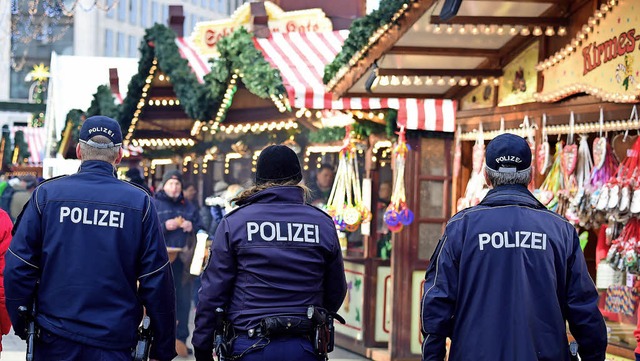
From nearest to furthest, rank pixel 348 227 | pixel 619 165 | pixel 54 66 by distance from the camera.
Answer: pixel 619 165 → pixel 348 227 → pixel 54 66

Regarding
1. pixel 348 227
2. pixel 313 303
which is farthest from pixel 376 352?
pixel 313 303

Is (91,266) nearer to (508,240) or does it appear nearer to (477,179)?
(508,240)

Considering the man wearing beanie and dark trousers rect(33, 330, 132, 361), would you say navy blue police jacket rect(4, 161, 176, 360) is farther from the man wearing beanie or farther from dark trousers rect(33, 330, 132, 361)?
the man wearing beanie

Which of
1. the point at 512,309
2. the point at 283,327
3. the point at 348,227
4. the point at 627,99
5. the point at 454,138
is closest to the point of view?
the point at 512,309

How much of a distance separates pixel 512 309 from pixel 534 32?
441cm

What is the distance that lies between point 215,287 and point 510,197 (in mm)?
1500

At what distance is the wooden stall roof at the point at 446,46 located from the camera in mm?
9133

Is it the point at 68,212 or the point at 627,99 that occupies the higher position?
the point at 627,99

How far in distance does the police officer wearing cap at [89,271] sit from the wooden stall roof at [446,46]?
119 inches

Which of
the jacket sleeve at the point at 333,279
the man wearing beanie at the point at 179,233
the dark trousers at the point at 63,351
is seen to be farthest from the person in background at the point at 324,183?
the dark trousers at the point at 63,351

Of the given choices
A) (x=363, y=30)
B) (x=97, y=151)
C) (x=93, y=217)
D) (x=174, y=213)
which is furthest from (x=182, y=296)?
(x=93, y=217)

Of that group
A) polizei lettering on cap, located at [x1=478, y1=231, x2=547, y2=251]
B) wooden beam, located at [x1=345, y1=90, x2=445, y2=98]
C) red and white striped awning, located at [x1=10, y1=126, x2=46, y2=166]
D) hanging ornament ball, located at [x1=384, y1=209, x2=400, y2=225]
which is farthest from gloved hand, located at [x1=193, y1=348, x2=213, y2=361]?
red and white striped awning, located at [x1=10, y1=126, x2=46, y2=166]

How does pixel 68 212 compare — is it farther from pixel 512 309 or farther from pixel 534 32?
pixel 534 32

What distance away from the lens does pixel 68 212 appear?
235 inches
